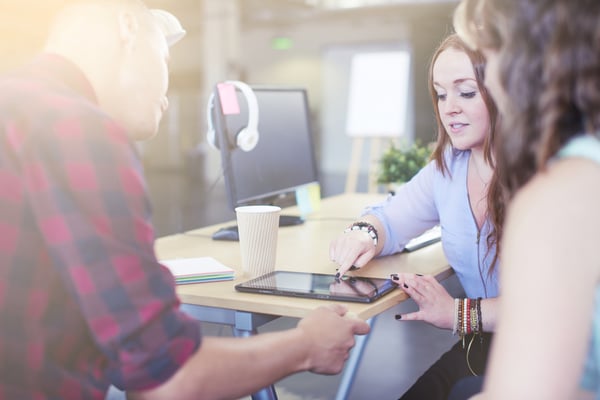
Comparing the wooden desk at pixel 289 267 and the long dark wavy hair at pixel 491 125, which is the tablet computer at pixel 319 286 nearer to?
the wooden desk at pixel 289 267

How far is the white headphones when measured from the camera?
6.47 ft

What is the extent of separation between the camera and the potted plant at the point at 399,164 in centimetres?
267

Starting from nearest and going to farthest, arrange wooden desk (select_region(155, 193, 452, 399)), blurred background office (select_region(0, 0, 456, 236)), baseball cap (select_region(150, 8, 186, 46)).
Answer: wooden desk (select_region(155, 193, 452, 399)) → baseball cap (select_region(150, 8, 186, 46)) → blurred background office (select_region(0, 0, 456, 236))

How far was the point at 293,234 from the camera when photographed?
2111mm

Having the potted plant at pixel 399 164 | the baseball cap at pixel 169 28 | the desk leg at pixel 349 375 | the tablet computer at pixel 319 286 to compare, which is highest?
the baseball cap at pixel 169 28

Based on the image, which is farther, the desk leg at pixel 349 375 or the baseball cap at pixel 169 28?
the desk leg at pixel 349 375

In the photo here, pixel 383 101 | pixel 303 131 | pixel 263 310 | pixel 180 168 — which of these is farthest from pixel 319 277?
pixel 180 168

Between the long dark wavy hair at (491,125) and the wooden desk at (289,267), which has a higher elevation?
the long dark wavy hair at (491,125)

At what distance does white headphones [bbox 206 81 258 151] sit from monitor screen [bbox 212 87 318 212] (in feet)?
0.06

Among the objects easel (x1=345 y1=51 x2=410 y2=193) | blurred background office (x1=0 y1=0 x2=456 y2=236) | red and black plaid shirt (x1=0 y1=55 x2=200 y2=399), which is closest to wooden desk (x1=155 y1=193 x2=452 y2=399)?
red and black plaid shirt (x1=0 y1=55 x2=200 y2=399)

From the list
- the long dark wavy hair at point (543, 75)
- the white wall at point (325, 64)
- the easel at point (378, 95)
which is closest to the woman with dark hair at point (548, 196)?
the long dark wavy hair at point (543, 75)

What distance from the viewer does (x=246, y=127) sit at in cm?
201

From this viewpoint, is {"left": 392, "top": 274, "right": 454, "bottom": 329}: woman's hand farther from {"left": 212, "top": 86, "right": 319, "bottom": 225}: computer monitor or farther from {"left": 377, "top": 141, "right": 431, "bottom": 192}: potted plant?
{"left": 377, "top": 141, "right": 431, "bottom": 192}: potted plant

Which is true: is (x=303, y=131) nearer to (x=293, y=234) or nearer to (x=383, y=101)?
(x=293, y=234)
